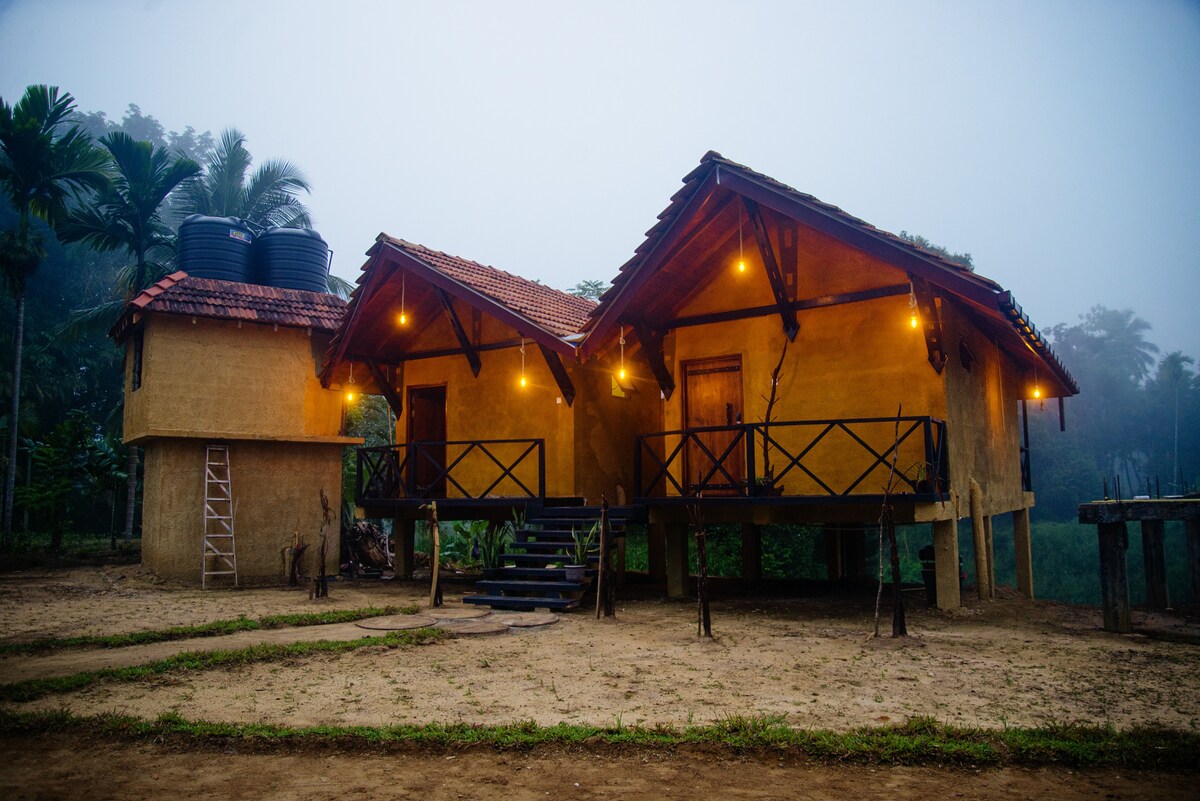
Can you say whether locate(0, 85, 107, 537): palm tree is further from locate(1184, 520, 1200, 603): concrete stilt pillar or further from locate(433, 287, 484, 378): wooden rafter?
locate(1184, 520, 1200, 603): concrete stilt pillar

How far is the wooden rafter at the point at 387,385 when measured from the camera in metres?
16.6

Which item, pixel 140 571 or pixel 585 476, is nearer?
pixel 585 476

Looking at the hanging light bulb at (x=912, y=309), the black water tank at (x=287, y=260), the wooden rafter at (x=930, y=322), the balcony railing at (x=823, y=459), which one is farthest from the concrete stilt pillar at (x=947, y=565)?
the black water tank at (x=287, y=260)

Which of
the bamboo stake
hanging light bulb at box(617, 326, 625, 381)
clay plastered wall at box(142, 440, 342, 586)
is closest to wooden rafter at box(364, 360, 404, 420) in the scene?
clay plastered wall at box(142, 440, 342, 586)

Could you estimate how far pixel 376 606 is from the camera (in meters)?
11.7

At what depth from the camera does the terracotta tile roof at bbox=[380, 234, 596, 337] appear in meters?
13.8

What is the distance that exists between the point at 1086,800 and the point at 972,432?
9.41m

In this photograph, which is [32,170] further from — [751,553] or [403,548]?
[751,553]

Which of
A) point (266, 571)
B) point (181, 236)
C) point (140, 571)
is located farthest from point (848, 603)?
point (181, 236)

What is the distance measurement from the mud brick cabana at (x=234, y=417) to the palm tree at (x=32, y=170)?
5.33 metres

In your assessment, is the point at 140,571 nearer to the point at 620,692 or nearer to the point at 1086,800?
the point at 620,692

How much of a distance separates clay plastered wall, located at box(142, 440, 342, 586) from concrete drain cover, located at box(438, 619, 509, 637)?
23.4 ft

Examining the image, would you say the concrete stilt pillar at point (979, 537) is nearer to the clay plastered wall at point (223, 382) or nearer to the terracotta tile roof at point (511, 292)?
the terracotta tile roof at point (511, 292)

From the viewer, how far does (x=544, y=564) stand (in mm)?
12008
